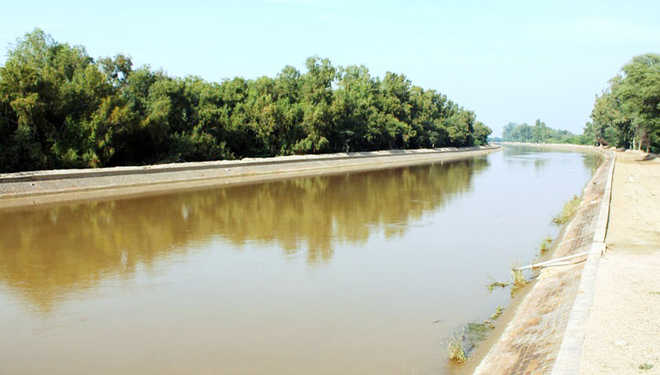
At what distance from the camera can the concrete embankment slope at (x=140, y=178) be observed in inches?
947

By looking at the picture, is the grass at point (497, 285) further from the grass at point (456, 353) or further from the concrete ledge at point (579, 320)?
the grass at point (456, 353)

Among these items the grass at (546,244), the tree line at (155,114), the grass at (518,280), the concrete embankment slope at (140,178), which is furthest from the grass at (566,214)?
the tree line at (155,114)

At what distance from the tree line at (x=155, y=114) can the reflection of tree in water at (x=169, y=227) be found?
786cm

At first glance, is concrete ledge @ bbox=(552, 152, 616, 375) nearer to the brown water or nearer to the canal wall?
the canal wall

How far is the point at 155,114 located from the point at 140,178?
271 inches

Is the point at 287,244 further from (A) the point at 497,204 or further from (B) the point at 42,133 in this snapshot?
(B) the point at 42,133

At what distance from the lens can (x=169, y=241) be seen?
50.3 feet

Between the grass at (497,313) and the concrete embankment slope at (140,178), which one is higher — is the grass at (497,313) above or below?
below

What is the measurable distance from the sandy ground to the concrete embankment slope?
23.3m

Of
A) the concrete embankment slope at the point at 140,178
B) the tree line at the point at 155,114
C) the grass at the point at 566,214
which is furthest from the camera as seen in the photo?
the tree line at the point at 155,114

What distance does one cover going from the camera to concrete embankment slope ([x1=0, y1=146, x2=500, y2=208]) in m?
24.1

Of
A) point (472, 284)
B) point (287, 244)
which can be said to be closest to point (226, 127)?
point (287, 244)

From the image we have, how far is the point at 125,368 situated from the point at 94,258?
7.15 meters

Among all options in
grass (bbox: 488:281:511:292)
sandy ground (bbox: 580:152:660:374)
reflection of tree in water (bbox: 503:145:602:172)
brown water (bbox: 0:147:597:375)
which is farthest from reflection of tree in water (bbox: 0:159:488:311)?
reflection of tree in water (bbox: 503:145:602:172)
